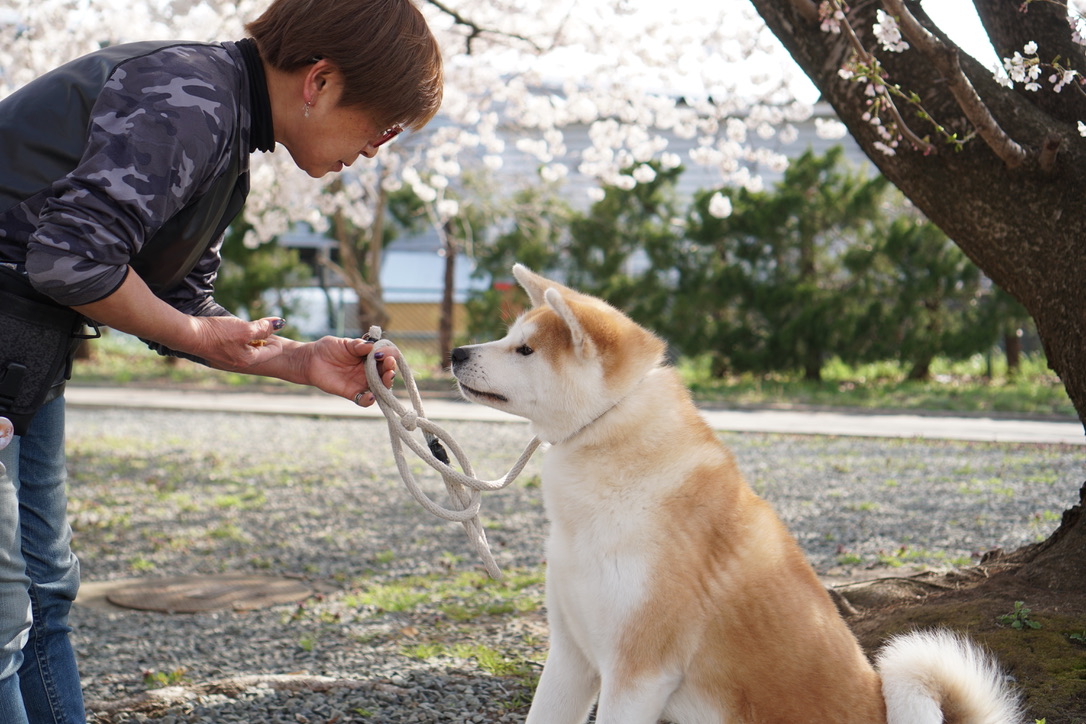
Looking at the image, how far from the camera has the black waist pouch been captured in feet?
5.59

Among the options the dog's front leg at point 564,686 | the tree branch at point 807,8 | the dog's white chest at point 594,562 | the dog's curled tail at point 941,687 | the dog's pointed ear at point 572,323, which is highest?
the tree branch at point 807,8

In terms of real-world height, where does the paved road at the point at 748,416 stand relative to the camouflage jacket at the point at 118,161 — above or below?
below

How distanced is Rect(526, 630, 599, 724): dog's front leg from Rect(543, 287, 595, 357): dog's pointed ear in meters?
0.75

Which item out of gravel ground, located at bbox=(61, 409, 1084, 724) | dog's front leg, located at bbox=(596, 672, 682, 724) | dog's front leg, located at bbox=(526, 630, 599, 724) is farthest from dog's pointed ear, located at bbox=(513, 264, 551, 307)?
gravel ground, located at bbox=(61, 409, 1084, 724)

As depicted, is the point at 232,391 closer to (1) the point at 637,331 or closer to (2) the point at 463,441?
(2) the point at 463,441

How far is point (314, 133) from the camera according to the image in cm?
202

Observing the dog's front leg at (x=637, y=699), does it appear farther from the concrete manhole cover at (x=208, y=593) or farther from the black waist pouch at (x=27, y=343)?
the concrete manhole cover at (x=208, y=593)

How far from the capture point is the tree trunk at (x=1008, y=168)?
3045mm

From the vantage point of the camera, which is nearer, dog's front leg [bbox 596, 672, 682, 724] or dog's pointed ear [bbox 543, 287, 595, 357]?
dog's front leg [bbox 596, 672, 682, 724]

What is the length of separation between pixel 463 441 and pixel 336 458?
1420 millimetres

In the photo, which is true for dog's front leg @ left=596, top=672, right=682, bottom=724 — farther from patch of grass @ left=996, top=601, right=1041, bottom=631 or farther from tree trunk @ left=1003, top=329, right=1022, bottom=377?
tree trunk @ left=1003, top=329, right=1022, bottom=377

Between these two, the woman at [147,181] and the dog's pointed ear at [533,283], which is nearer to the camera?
the woman at [147,181]

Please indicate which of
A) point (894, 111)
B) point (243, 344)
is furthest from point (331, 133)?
point (894, 111)

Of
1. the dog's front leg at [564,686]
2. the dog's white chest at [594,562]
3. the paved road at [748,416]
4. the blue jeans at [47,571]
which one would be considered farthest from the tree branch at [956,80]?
the paved road at [748,416]
